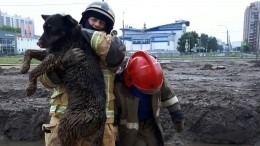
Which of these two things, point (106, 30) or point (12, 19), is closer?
point (106, 30)

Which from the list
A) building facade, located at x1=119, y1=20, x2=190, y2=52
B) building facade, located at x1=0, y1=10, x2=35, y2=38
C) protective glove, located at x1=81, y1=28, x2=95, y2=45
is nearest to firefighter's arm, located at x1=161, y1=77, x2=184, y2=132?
protective glove, located at x1=81, y1=28, x2=95, y2=45

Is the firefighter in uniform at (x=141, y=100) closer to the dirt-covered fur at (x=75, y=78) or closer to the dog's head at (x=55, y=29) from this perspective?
the dirt-covered fur at (x=75, y=78)

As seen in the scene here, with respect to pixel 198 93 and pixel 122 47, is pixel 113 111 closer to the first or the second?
pixel 122 47

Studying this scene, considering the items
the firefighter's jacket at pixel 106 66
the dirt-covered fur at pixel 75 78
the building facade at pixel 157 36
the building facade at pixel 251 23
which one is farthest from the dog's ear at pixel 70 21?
the building facade at pixel 251 23

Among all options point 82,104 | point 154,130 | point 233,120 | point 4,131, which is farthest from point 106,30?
point 4,131

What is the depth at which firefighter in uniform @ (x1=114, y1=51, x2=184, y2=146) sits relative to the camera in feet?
8.78

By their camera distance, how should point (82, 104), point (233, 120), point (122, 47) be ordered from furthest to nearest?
1. point (233, 120)
2. point (122, 47)
3. point (82, 104)

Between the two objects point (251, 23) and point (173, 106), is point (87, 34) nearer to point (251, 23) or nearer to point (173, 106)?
point (173, 106)

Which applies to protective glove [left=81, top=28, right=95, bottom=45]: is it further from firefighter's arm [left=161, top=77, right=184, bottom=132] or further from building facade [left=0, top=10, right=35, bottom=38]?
building facade [left=0, top=10, right=35, bottom=38]

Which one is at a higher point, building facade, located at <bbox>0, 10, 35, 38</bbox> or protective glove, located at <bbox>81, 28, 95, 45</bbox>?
building facade, located at <bbox>0, 10, 35, 38</bbox>

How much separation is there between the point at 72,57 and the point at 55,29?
0.22 meters

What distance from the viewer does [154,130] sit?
2.93 metres

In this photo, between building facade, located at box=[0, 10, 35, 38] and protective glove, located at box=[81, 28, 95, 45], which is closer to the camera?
protective glove, located at box=[81, 28, 95, 45]

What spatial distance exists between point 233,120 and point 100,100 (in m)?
5.93
